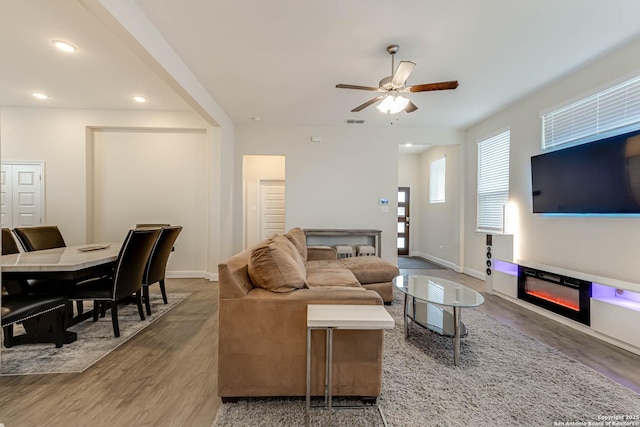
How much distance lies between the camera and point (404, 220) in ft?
24.6

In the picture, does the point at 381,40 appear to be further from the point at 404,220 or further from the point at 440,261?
the point at 404,220

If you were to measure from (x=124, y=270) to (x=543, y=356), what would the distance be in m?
3.81

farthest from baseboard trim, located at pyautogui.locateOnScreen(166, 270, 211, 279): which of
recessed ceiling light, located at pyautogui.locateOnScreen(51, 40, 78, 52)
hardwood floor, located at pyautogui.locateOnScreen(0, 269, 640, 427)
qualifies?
recessed ceiling light, located at pyautogui.locateOnScreen(51, 40, 78, 52)

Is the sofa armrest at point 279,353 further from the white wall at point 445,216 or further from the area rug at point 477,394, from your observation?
the white wall at point 445,216

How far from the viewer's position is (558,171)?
318 centimetres

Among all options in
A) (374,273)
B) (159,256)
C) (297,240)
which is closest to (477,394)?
(374,273)

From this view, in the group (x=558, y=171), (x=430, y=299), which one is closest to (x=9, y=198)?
(x=430, y=299)

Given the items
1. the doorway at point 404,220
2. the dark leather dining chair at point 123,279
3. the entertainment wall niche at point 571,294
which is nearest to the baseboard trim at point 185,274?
the dark leather dining chair at point 123,279

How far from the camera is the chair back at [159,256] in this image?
123 inches

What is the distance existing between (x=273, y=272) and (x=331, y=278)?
1.20 metres

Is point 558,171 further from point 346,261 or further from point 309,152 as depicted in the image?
point 309,152

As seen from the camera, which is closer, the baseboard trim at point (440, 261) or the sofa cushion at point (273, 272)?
the sofa cushion at point (273, 272)

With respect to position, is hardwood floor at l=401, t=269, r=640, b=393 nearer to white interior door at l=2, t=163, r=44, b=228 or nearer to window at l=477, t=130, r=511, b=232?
window at l=477, t=130, r=511, b=232

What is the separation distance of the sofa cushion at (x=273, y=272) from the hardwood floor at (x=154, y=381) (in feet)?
2.65
